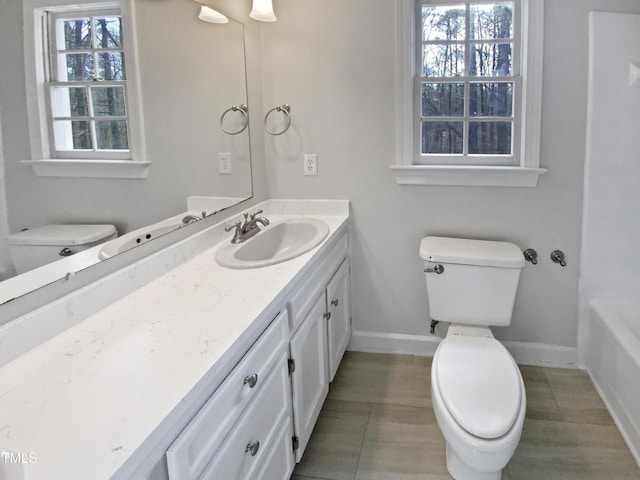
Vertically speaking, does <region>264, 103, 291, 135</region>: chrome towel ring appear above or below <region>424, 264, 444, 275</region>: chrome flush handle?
above

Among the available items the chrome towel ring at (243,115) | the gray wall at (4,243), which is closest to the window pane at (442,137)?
the chrome towel ring at (243,115)

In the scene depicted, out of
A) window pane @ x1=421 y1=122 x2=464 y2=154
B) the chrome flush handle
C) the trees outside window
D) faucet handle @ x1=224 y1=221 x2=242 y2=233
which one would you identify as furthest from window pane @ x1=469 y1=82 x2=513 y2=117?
faucet handle @ x1=224 y1=221 x2=242 y2=233

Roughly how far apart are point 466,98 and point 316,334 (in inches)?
55.7

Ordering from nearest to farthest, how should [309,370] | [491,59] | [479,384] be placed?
[479,384] → [309,370] → [491,59]

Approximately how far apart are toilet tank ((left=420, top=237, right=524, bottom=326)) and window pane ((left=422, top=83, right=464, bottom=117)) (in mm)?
694

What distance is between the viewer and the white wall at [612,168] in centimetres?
228

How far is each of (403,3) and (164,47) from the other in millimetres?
1242

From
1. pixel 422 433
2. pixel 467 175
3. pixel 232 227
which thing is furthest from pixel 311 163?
pixel 422 433

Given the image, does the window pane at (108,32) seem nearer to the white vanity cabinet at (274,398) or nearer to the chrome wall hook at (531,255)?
the white vanity cabinet at (274,398)

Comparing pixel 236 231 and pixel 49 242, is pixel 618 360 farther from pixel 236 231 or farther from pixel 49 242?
pixel 49 242

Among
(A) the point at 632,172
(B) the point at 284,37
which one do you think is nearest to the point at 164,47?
(B) the point at 284,37

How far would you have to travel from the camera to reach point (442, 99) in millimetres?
2572

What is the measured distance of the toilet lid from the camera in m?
1.59

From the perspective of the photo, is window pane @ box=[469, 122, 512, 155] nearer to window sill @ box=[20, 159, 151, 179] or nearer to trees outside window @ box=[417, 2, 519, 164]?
trees outside window @ box=[417, 2, 519, 164]
